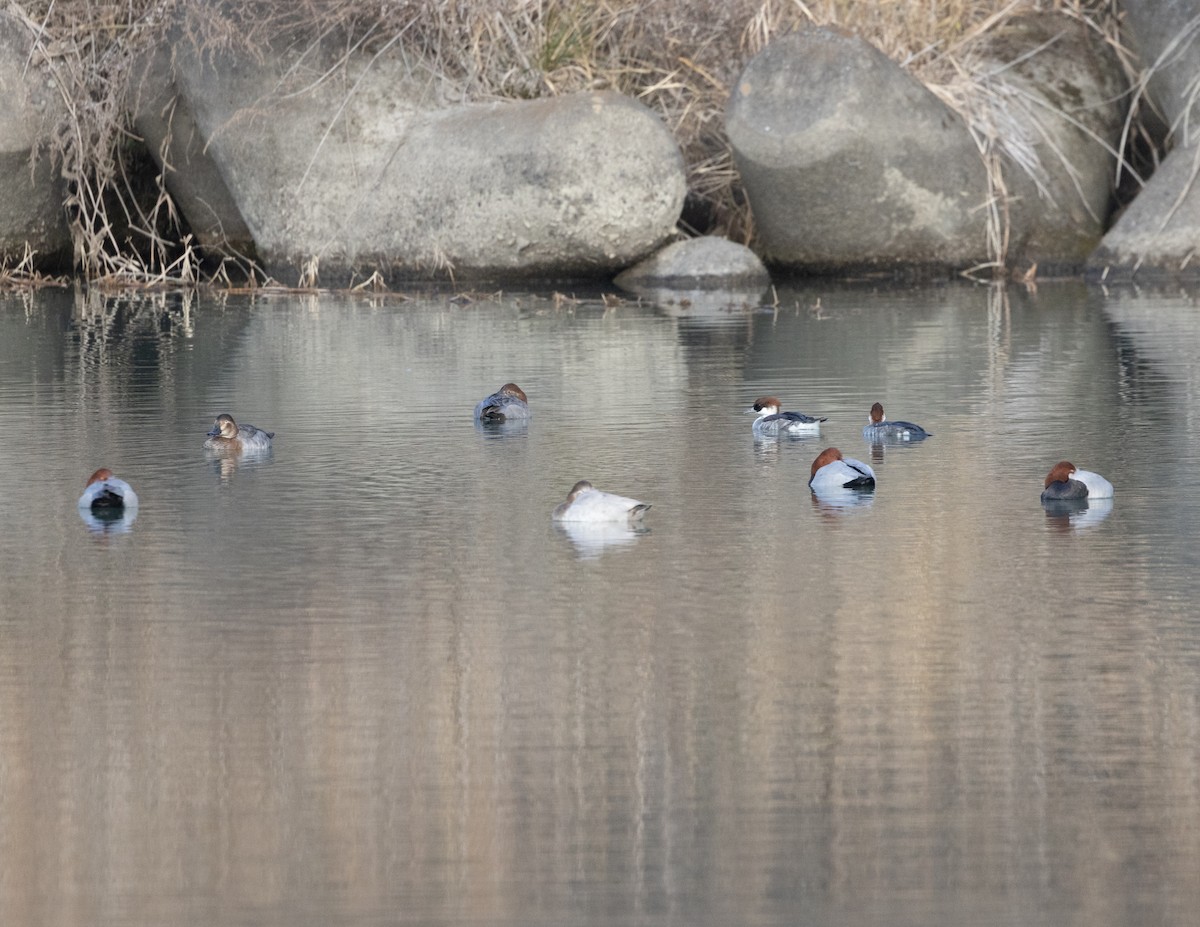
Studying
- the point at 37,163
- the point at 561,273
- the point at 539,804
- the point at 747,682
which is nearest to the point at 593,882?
the point at 539,804

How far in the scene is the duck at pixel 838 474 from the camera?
28.8ft

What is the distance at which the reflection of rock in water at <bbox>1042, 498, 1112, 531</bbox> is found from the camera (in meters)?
8.16

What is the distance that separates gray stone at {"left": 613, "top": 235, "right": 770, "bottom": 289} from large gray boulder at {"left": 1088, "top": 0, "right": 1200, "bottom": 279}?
313 cm

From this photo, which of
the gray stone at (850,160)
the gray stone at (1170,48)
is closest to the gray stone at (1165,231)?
the gray stone at (1170,48)

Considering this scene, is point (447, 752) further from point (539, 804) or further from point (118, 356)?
point (118, 356)

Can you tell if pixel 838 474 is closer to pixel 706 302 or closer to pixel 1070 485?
pixel 1070 485

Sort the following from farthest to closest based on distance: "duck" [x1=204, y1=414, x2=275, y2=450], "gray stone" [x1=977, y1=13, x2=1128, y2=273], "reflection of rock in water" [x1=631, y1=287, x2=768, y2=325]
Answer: "gray stone" [x1=977, y1=13, x2=1128, y2=273]
"reflection of rock in water" [x1=631, y1=287, x2=768, y2=325]
"duck" [x1=204, y1=414, x2=275, y2=450]

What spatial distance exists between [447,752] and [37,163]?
666 inches

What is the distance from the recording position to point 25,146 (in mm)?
20938

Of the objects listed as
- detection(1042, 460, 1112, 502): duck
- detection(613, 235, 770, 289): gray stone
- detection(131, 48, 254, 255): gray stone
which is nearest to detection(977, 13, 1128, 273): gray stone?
detection(613, 235, 770, 289): gray stone

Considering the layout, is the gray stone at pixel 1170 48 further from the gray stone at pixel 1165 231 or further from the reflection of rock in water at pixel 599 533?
the reflection of rock in water at pixel 599 533

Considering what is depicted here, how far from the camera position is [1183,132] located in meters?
20.4

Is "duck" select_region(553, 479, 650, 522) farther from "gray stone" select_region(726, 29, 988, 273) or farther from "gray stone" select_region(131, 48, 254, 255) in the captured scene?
"gray stone" select_region(131, 48, 254, 255)

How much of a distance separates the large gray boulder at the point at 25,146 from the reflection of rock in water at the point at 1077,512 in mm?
14424
